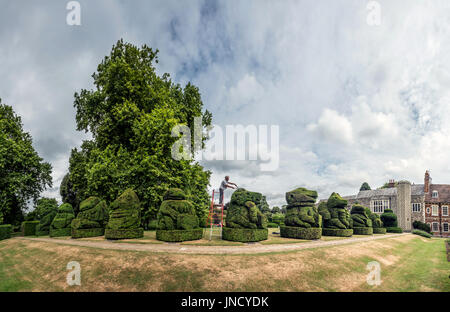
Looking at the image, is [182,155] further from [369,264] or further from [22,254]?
[369,264]

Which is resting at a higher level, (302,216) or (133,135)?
(133,135)

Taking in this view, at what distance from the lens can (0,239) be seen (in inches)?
848

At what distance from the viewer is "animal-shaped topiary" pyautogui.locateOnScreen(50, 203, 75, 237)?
20031 millimetres

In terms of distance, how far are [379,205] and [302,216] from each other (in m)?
36.5

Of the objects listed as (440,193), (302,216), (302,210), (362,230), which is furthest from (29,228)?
(440,193)

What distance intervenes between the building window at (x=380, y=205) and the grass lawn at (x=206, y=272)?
119ft

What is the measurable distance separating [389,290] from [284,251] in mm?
4959

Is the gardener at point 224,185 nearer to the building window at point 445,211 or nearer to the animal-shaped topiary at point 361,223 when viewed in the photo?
the animal-shaped topiary at point 361,223

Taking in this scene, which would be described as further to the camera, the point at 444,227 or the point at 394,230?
the point at 444,227

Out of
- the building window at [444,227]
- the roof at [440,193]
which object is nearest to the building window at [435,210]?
the roof at [440,193]

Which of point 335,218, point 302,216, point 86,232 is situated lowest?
point 86,232

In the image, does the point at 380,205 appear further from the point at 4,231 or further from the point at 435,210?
the point at 4,231

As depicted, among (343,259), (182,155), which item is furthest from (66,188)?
(343,259)

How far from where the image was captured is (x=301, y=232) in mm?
19469
